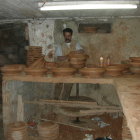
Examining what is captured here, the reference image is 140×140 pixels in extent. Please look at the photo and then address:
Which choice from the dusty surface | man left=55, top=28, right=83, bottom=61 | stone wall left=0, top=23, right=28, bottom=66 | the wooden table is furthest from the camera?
stone wall left=0, top=23, right=28, bottom=66

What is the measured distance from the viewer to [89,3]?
4.39m

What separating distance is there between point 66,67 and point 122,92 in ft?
7.05

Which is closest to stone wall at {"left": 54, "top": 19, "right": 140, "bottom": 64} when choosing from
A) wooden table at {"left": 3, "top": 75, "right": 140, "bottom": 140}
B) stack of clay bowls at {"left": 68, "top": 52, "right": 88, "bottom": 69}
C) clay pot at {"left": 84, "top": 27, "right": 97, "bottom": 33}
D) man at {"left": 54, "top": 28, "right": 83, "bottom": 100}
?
clay pot at {"left": 84, "top": 27, "right": 97, "bottom": 33}

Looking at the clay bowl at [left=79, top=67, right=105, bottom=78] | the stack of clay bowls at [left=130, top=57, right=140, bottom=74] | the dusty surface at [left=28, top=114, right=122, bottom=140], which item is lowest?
the dusty surface at [left=28, top=114, right=122, bottom=140]

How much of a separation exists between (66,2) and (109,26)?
4.12 meters

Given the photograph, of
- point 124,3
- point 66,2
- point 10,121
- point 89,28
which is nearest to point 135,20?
point 89,28

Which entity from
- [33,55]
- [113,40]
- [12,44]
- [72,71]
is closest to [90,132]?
[72,71]

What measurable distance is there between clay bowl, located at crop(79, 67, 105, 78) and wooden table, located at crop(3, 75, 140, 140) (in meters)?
0.13

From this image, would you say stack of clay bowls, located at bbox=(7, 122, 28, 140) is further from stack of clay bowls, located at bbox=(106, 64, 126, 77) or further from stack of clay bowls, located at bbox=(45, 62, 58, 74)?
stack of clay bowls, located at bbox=(106, 64, 126, 77)

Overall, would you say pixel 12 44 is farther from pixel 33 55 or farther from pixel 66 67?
pixel 66 67

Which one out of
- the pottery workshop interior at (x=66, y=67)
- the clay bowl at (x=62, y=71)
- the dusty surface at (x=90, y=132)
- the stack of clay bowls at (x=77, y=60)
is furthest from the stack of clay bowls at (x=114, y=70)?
the dusty surface at (x=90, y=132)

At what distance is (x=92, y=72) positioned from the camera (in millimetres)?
A: 5523

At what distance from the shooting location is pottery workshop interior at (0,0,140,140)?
558 centimetres

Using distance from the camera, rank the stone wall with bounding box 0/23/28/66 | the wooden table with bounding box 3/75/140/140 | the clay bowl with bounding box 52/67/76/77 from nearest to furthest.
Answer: the wooden table with bounding box 3/75/140/140, the clay bowl with bounding box 52/67/76/77, the stone wall with bounding box 0/23/28/66
